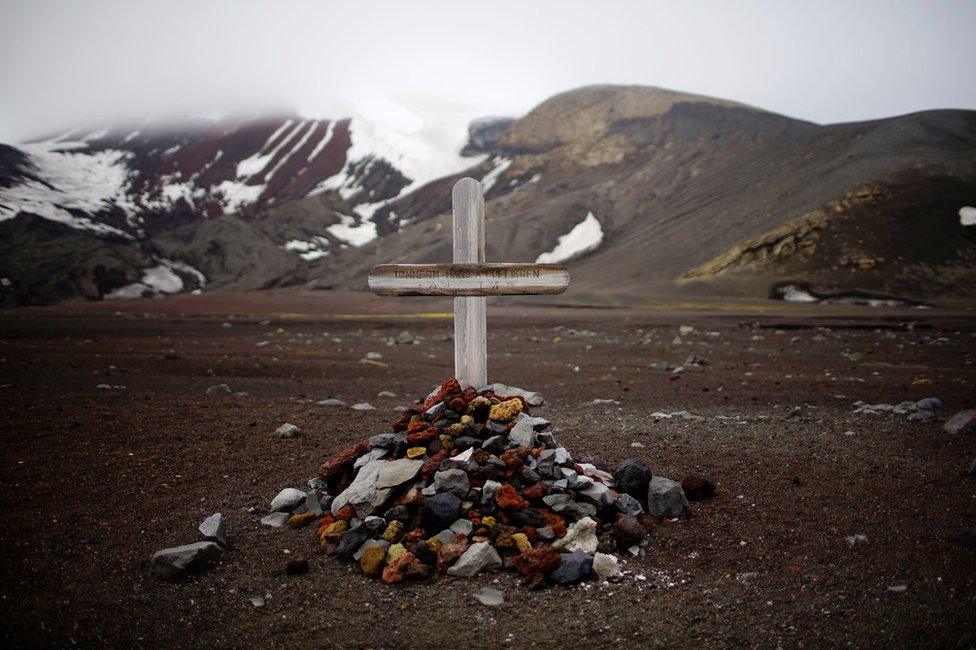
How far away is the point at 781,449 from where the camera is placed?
7.07 meters

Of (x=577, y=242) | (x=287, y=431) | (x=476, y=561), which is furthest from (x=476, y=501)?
(x=577, y=242)

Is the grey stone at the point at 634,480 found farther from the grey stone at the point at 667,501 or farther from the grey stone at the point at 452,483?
the grey stone at the point at 452,483

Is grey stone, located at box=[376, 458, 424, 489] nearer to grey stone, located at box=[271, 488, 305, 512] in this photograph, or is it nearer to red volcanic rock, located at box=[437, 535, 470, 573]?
red volcanic rock, located at box=[437, 535, 470, 573]

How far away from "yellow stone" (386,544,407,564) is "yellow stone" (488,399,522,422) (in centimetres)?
151

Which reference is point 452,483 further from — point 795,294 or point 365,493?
point 795,294

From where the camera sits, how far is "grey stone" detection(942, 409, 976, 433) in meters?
7.26

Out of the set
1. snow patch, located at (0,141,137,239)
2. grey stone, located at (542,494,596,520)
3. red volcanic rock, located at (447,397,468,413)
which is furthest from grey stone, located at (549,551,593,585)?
snow patch, located at (0,141,137,239)

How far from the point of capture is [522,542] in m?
4.69

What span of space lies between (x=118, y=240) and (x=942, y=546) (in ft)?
253

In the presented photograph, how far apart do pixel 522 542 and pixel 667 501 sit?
1.41 m

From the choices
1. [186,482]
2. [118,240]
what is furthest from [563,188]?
[186,482]

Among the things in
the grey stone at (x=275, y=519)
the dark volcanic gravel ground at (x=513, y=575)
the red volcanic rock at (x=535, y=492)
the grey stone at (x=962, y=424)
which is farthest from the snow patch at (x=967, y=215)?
the grey stone at (x=275, y=519)

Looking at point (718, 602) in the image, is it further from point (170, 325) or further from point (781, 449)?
point (170, 325)

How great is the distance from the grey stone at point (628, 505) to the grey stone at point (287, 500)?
288cm
